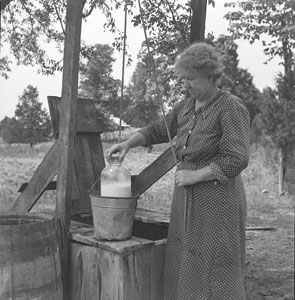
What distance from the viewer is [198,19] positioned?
344 centimetres

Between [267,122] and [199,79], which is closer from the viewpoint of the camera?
[199,79]

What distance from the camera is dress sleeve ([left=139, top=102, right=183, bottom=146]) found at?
278 cm

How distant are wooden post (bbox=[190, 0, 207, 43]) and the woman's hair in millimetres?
1135

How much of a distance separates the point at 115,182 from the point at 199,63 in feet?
2.62

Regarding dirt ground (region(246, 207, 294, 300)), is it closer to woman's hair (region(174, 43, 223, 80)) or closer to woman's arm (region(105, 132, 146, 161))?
woman's arm (region(105, 132, 146, 161))

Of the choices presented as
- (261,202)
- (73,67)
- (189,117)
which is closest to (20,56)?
(73,67)

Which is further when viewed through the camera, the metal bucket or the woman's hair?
the metal bucket

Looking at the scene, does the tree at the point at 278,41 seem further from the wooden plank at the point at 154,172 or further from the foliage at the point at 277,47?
the wooden plank at the point at 154,172

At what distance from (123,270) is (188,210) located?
0.49m

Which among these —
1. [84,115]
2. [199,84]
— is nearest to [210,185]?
[199,84]

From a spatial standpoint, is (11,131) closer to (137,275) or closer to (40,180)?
(40,180)

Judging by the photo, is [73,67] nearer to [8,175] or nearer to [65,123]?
[65,123]

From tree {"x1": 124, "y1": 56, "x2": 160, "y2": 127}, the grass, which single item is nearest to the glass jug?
the grass

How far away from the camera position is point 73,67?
2637 millimetres
